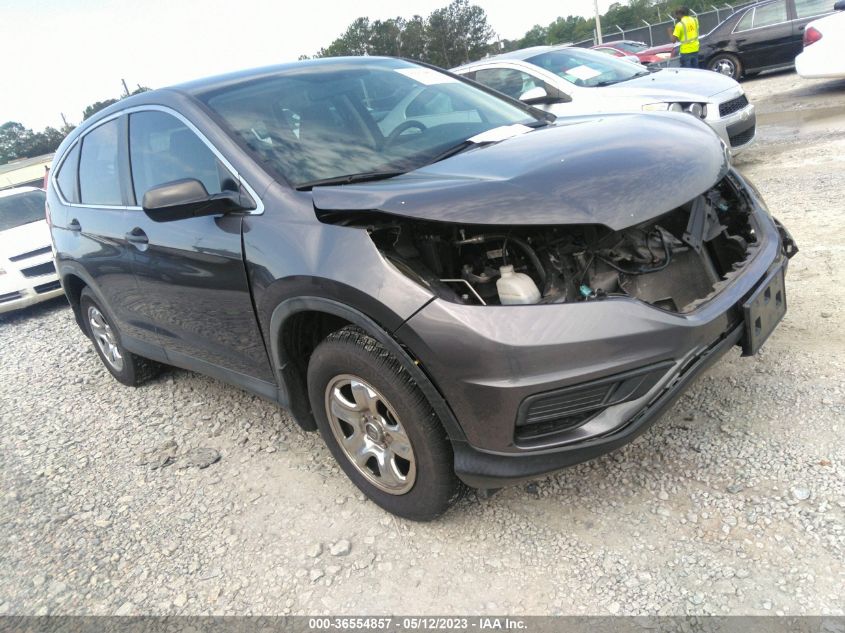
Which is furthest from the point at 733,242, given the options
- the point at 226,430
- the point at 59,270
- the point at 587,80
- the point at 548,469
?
the point at 587,80

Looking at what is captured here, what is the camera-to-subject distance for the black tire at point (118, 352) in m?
4.40

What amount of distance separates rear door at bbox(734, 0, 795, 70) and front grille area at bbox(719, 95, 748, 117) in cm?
840

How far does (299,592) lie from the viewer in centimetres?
248

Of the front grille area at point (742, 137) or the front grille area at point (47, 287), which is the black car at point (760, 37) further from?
the front grille area at point (47, 287)

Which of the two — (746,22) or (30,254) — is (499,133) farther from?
(746,22)

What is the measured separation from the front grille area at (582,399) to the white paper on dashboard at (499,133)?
4.40 feet

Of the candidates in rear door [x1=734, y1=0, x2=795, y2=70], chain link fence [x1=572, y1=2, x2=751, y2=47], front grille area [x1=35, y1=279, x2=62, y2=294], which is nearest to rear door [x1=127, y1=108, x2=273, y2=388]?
front grille area [x1=35, y1=279, x2=62, y2=294]

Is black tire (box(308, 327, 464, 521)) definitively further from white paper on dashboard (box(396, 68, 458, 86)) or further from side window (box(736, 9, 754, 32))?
side window (box(736, 9, 754, 32))

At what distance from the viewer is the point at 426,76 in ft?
12.2

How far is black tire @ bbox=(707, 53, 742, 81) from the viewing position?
14227 millimetres

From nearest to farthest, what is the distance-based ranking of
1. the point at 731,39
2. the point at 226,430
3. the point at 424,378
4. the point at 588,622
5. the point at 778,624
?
the point at 778,624
the point at 588,622
the point at 424,378
the point at 226,430
the point at 731,39

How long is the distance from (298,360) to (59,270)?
106 inches

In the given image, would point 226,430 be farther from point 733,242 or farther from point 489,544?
point 733,242

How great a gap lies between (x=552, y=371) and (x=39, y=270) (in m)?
7.31
